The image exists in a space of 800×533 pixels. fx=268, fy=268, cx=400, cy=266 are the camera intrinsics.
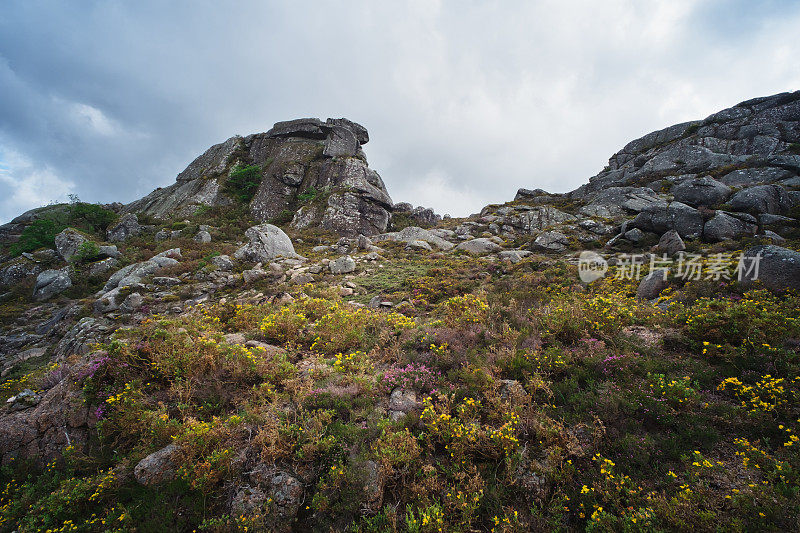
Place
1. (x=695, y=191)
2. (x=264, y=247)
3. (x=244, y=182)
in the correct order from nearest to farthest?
1. (x=264, y=247)
2. (x=695, y=191)
3. (x=244, y=182)

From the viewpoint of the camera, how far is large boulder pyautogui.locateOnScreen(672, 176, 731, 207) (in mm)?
19727

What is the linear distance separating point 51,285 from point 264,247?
487 inches

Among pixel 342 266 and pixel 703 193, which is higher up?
pixel 703 193

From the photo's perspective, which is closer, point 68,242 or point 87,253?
point 87,253

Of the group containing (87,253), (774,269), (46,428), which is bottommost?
(46,428)

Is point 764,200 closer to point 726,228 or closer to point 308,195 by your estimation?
point 726,228

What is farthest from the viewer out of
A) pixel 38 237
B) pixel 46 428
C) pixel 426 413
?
pixel 38 237

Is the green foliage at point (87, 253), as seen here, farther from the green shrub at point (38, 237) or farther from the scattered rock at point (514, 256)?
the scattered rock at point (514, 256)

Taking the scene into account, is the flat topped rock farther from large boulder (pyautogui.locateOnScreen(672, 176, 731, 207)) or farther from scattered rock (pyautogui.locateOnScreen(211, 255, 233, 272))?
large boulder (pyautogui.locateOnScreen(672, 176, 731, 207))

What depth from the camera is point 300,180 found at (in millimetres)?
38250

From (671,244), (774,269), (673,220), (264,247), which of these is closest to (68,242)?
(264,247)

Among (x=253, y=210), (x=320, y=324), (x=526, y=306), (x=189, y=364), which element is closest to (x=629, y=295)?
(x=526, y=306)

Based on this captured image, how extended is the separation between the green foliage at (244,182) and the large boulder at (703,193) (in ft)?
152

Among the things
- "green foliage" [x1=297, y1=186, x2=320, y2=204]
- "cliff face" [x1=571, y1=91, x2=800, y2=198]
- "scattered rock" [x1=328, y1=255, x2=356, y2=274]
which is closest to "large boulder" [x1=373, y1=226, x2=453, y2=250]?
"scattered rock" [x1=328, y1=255, x2=356, y2=274]
